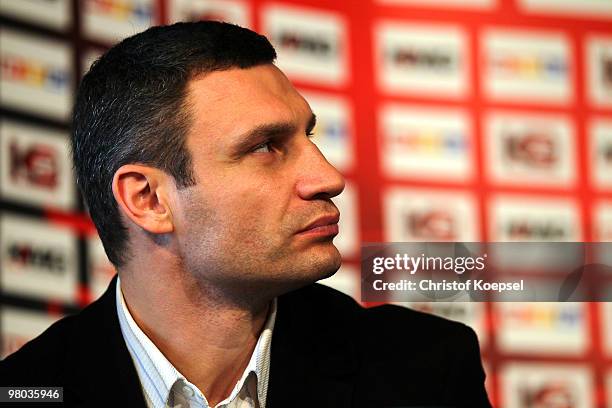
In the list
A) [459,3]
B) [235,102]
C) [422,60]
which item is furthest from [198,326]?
[459,3]

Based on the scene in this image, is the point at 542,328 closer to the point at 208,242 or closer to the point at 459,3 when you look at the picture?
the point at 459,3

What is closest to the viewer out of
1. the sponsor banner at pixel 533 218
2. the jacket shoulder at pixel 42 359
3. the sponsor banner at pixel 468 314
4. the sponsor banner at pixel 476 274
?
the jacket shoulder at pixel 42 359

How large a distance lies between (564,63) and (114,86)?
3.45 feet

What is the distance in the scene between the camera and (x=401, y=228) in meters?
1.75

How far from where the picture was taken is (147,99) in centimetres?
113

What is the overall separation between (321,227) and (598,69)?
38.6 inches

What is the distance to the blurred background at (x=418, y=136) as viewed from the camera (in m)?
1.68

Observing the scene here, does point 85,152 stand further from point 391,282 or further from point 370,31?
point 370,31

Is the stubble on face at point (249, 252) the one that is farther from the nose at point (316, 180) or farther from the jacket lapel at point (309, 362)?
the jacket lapel at point (309, 362)

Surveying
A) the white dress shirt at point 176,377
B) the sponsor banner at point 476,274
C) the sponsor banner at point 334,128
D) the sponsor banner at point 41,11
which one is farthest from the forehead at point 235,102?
the sponsor banner at point 41,11

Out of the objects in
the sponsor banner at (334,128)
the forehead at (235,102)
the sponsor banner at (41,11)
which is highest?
the sponsor banner at (41,11)

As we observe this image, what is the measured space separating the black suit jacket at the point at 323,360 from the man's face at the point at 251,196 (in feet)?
0.51

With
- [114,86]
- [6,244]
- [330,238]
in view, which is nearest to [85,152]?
[114,86]

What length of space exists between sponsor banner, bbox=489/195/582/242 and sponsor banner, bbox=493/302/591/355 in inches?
5.7
